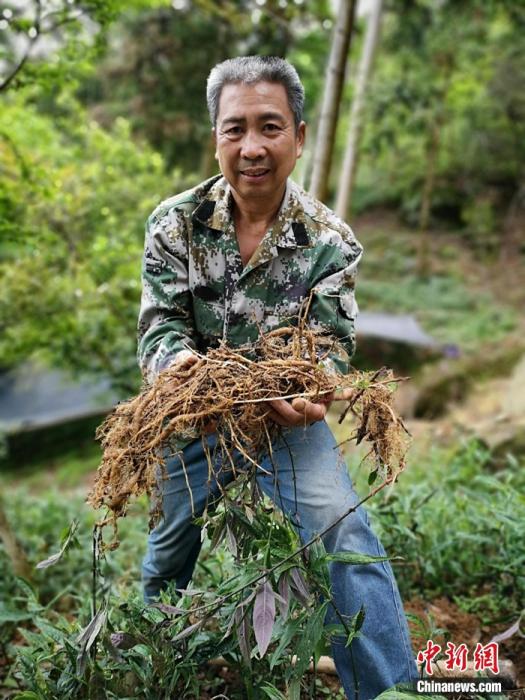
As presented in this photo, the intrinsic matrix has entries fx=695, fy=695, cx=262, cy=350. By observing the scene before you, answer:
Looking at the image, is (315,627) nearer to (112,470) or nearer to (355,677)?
(355,677)

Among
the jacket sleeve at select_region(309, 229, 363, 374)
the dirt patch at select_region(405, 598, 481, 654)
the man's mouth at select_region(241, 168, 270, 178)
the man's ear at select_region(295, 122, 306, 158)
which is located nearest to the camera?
the jacket sleeve at select_region(309, 229, 363, 374)

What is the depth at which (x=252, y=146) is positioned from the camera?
7.99 feet

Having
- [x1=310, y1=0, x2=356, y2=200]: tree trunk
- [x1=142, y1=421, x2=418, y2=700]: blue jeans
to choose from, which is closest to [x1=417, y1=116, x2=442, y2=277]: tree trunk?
[x1=310, y1=0, x2=356, y2=200]: tree trunk

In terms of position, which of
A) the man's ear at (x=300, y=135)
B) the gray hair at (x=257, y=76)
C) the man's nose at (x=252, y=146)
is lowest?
the man's nose at (x=252, y=146)

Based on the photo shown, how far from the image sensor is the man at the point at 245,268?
7.80 ft

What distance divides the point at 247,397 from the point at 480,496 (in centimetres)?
213

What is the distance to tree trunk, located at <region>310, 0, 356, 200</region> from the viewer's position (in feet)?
17.1

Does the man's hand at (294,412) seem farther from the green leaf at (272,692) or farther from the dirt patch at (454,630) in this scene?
the dirt patch at (454,630)

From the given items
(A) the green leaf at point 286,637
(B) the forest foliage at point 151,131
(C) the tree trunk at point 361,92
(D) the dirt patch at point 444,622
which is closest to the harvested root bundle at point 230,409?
(A) the green leaf at point 286,637

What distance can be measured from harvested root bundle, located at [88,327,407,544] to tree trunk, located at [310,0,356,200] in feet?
11.0

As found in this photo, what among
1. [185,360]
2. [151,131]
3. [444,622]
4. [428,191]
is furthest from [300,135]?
[428,191]

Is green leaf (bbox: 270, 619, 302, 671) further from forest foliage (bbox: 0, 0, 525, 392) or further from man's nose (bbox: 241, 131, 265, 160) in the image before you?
forest foliage (bbox: 0, 0, 525, 392)

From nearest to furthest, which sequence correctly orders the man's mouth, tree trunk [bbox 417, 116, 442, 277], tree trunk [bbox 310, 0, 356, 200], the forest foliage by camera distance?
the man's mouth
the forest foliage
tree trunk [bbox 310, 0, 356, 200]
tree trunk [bbox 417, 116, 442, 277]

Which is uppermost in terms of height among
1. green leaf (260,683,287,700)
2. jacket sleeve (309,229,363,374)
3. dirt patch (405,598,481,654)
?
jacket sleeve (309,229,363,374)
